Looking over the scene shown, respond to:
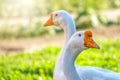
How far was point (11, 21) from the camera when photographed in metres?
12.6

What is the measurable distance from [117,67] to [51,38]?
14.6 feet

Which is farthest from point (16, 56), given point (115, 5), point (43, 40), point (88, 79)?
point (115, 5)

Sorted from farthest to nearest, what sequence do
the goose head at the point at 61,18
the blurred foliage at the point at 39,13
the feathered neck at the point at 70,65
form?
the blurred foliage at the point at 39,13, the goose head at the point at 61,18, the feathered neck at the point at 70,65

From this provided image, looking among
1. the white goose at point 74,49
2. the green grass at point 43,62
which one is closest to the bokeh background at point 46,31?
the green grass at point 43,62

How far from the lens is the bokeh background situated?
812 cm

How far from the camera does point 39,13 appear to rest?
13.1 metres

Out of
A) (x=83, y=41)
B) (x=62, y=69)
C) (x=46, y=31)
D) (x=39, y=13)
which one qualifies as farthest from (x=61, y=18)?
(x=39, y=13)

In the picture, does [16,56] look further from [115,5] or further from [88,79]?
[115,5]

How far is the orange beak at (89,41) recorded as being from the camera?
4109 millimetres

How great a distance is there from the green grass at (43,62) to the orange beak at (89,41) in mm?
2346

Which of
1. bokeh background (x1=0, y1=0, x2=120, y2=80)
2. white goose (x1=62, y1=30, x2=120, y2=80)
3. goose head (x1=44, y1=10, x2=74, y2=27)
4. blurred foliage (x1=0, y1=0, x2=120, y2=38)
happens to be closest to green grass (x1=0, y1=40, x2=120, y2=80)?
bokeh background (x1=0, y1=0, x2=120, y2=80)

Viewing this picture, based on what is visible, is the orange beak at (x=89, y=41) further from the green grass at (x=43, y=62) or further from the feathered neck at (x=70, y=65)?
the green grass at (x=43, y=62)

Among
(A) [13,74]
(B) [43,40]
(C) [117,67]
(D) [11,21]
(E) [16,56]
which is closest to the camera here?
(A) [13,74]

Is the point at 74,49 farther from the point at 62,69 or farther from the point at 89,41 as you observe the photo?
the point at 62,69
